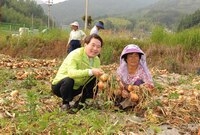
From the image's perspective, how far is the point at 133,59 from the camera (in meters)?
5.03

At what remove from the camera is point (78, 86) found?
4996 mm

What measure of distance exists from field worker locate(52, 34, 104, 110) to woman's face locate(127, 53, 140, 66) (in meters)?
0.38

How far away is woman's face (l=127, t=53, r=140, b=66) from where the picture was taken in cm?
501

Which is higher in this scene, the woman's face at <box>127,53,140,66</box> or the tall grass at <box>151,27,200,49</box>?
the woman's face at <box>127,53,140,66</box>

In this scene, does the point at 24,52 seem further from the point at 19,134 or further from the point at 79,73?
the point at 19,134

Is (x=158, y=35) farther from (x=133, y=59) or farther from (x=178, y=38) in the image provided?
(x=133, y=59)

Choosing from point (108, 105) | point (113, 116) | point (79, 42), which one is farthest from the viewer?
point (79, 42)

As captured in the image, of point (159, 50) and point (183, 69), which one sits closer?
point (183, 69)

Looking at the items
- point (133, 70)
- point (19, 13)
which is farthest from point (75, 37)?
point (19, 13)

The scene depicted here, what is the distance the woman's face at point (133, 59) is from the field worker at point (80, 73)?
379mm

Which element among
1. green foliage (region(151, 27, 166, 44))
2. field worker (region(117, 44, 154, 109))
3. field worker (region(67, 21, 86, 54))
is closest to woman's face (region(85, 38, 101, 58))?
field worker (region(117, 44, 154, 109))

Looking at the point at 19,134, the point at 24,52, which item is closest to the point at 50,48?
the point at 24,52

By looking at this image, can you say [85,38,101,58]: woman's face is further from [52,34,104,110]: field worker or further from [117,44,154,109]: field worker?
[117,44,154,109]: field worker

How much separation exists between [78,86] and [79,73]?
346 millimetres
